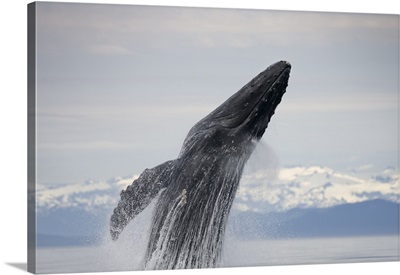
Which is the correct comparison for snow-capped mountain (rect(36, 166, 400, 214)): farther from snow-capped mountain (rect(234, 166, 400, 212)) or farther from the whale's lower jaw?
the whale's lower jaw

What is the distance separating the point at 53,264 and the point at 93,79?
259 cm

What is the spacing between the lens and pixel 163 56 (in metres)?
15.8

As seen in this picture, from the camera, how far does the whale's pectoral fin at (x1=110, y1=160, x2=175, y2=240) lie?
14883 mm

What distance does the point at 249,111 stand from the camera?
14.5m

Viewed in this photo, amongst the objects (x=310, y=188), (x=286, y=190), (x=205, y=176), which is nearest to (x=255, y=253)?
(x=286, y=190)

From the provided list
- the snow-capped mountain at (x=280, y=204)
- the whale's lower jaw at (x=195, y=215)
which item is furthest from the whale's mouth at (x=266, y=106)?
the snow-capped mountain at (x=280, y=204)

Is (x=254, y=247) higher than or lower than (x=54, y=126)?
lower

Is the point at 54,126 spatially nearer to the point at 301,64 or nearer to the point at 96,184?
the point at 96,184

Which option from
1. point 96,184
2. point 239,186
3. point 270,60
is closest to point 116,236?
point 96,184

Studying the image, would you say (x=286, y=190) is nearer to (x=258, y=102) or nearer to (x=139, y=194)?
(x=258, y=102)

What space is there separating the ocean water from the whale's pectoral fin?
46 centimetres

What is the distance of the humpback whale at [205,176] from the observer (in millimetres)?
14617

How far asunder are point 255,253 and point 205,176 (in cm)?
197

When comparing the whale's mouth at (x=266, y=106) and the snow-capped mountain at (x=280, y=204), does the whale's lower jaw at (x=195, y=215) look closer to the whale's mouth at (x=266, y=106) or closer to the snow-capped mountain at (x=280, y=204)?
the whale's mouth at (x=266, y=106)
